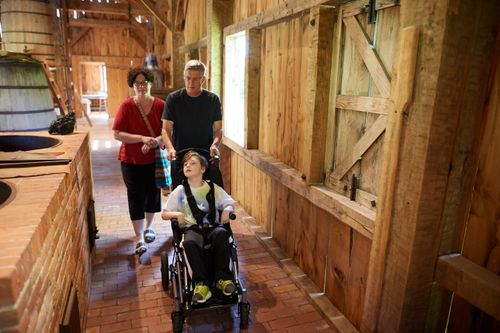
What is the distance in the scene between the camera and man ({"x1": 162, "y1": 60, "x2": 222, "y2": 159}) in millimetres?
3168

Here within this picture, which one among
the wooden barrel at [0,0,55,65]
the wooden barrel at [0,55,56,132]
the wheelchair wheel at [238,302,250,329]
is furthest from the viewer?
the wooden barrel at [0,0,55,65]

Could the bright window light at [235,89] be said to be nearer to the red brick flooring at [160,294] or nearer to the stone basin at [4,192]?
the red brick flooring at [160,294]

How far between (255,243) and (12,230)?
113 inches

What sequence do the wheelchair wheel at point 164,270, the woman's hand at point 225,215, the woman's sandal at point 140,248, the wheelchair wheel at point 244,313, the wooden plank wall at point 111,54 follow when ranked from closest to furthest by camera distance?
the wheelchair wheel at point 244,313 → the woman's hand at point 225,215 → the wheelchair wheel at point 164,270 → the woman's sandal at point 140,248 → the wooden plank wall at point 111,54

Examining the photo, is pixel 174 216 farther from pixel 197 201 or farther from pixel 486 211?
pixel 486 211

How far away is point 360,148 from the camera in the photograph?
2424 mm

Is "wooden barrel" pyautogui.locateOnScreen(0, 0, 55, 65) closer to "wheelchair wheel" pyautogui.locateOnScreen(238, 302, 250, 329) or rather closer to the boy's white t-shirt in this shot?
the boy's white t-shirt

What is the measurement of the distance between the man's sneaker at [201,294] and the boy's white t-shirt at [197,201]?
1.64ft

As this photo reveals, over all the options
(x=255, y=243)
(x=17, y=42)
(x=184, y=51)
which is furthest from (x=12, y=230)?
(x=17, y=42)

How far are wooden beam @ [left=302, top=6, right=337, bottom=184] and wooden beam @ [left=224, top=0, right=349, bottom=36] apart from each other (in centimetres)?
9

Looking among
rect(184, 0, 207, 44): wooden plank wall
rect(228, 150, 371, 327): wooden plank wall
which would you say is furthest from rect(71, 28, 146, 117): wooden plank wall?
rect(228, 150, 371, 327): wooden plank wall

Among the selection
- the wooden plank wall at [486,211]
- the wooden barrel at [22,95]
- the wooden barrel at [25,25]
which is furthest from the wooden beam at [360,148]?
the wooden barrel at [25,25]

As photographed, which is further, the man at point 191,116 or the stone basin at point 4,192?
the man at point 191,116

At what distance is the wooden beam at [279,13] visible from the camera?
108 inches
